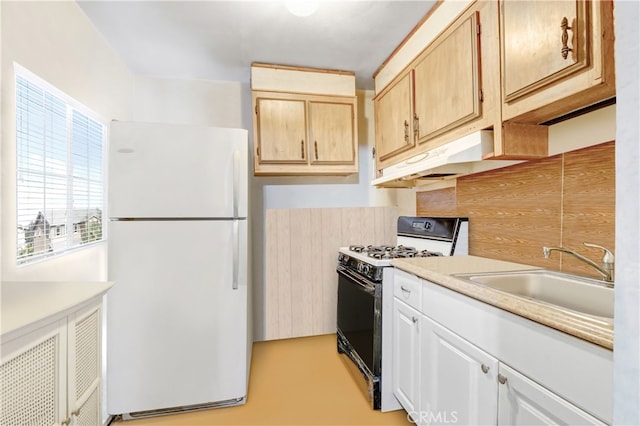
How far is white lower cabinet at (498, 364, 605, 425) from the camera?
2.56ft

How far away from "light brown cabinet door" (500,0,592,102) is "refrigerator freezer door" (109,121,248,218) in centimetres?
145

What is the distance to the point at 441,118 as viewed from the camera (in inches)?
67.0

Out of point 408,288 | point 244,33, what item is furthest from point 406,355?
point 244,33

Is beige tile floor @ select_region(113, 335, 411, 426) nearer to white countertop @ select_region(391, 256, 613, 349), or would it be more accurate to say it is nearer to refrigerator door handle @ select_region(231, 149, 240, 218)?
white countertop @ select_region(391, 256, 613, 349)

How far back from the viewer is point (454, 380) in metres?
1.23

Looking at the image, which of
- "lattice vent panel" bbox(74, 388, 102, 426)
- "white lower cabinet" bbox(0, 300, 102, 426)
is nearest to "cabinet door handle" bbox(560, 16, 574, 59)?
"white lower cabinet" bbox(0, 300, 102, 426)

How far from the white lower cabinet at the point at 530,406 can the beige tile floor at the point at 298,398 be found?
3.15ft

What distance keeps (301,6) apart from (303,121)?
2.93 ft

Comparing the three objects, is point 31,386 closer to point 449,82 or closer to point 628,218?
point 628,218

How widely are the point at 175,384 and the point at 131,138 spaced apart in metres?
1.52

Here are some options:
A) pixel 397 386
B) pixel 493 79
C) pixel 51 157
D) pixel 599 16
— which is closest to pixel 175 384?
pixel 397 386

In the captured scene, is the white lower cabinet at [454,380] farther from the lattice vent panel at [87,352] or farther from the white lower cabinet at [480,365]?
the lattice vent panel at [87,352]

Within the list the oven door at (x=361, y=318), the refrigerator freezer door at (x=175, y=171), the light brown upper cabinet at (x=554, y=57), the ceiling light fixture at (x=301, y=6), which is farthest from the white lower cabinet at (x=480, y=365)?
the ceiling light fixture at (x=301, y=6)

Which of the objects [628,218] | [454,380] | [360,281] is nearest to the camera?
[628,218]
